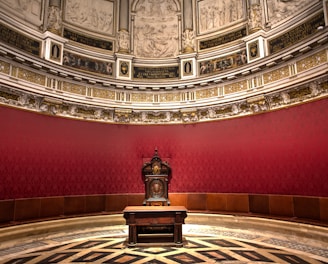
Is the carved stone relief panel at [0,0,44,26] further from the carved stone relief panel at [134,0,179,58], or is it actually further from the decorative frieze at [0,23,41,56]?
the carved stone relief panel at [134,0,179,58]

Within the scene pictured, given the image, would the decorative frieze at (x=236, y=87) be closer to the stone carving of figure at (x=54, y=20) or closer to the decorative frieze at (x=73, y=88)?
the decorative frieze at (x=73, y=88)

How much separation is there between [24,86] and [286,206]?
861 cm

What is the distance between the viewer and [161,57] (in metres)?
10.8

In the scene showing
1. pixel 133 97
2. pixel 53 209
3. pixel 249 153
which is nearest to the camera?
pixel 53 209

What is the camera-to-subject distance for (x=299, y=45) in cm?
728

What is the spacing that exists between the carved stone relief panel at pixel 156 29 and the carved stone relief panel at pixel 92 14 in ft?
3.66

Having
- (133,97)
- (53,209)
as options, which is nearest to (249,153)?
(133,97)

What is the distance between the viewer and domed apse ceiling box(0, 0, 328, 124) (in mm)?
7621

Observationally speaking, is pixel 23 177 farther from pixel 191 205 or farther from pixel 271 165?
pixel 271 165

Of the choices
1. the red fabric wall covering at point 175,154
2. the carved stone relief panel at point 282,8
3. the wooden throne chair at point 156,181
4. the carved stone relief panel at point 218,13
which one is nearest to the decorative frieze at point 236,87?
the red fabric wall covering at point 175,154

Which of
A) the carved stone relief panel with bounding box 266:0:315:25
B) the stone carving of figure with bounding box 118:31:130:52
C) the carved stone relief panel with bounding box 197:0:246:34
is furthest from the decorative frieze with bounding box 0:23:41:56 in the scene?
the carved stone relief panel with bounding box 266:0:315:25

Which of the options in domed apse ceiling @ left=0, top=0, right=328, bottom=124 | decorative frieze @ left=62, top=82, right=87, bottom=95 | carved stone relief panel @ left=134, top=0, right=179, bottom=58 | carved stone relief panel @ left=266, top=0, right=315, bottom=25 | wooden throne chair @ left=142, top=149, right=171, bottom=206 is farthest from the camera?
carved stone relief panel @ left=134, top=0, right=179, bottom=58

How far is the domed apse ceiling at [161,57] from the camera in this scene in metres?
7.62

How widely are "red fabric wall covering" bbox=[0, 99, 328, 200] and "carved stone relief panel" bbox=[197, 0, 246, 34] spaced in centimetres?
391
